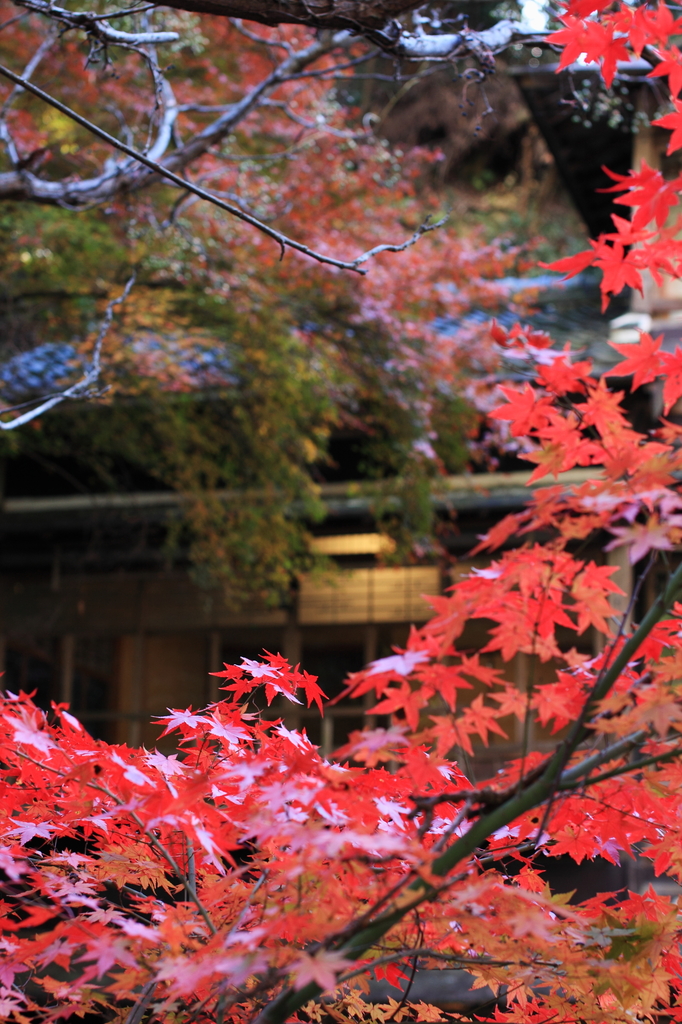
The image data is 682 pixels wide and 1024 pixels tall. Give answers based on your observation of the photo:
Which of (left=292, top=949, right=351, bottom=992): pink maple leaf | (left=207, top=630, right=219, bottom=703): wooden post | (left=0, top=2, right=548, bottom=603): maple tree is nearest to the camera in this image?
(left=292, top=949, right=351, bottom=992): pink maple leaf

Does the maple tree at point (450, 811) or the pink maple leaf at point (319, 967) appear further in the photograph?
the maple tree at point (450, 811)

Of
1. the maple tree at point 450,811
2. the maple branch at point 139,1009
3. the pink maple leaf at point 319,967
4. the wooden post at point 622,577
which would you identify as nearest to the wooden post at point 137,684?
the wooden post at point 622,577

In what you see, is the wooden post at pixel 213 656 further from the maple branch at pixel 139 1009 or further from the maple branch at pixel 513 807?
the maple branch at pixel 513 807

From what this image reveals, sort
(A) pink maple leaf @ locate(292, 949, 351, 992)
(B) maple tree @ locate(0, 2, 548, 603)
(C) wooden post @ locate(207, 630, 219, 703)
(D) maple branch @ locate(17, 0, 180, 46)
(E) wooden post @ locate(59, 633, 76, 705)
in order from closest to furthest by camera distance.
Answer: (A) pink maple leaf @ locate(292, 949, 351, 992) → (D) maple branch @ locate(17, 0, 180, 46) → (B) maple tree @ locate(0, 2, 548, 603) → (C) wooden post @ locate(207, 630, 219, 703) → (E) wooden post @ locate(59, 633, 76, 705)

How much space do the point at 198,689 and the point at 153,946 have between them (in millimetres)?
8100

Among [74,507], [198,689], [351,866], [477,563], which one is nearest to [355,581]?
[477,563]

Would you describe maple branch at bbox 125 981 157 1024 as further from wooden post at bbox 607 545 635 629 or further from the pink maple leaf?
wooden post at bbox 607 545 635 629

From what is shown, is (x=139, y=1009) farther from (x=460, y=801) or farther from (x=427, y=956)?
(x=460, y=801)

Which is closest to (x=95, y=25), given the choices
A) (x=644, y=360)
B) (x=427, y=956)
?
(x=644, y=360)

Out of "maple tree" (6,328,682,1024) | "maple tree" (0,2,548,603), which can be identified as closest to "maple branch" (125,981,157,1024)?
"maple tree" (6,328,682,1024)

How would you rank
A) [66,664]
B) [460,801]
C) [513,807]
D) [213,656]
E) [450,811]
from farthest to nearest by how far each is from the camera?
[66,664] → [213,656] → [450,811] → [460,801] → [513,807]

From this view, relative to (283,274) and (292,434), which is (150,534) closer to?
(292,434)

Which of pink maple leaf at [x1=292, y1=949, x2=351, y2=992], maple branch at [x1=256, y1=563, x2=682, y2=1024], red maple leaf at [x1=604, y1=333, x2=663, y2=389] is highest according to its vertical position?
red maple leaf at [x1=604, y1=333, x2=663, y2=389]

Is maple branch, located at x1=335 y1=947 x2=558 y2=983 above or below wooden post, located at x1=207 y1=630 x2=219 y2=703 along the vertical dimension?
above
